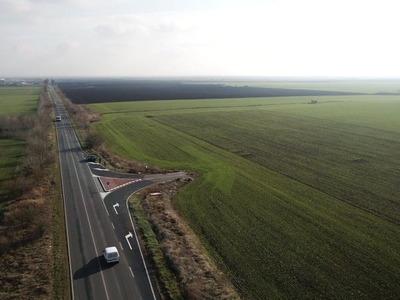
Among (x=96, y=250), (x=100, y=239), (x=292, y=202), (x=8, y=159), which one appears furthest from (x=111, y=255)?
(x=8, y=159)

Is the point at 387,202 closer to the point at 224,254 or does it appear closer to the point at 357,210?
the point at 357,210

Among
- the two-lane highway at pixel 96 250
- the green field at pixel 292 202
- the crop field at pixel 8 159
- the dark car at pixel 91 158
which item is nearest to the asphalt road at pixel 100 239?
the two-lane highway at pixel 96 250

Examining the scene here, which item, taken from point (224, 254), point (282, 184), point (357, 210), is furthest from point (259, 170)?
point (224, 254)

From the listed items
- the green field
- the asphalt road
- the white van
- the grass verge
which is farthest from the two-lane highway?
the green field

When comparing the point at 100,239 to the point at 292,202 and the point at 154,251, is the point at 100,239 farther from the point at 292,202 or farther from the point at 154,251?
the point at 292,202

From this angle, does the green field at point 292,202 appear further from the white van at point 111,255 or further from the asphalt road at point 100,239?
the white van at point 111,255

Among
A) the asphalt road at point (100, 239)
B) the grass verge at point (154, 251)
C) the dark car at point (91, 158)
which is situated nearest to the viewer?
the grass verge at point (154, 251)

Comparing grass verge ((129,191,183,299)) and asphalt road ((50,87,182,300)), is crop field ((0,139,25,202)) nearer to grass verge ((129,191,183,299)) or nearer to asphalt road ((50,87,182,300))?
asphalt road ((50,87,182,300))
